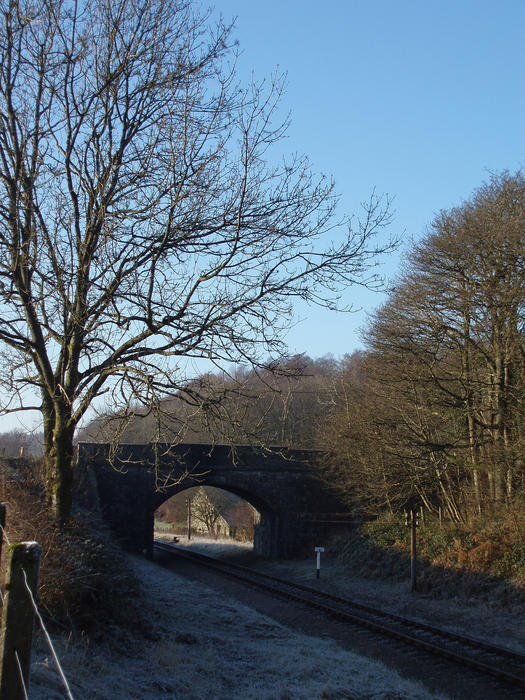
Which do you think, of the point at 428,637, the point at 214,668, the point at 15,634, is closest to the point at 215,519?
the point at 428,637

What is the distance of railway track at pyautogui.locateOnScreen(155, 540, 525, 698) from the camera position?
28.7 feet

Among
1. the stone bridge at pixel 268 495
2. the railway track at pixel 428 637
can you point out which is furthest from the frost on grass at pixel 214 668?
the stone bridge at pixel 268 495

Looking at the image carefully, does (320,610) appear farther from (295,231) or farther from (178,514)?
(178,514)

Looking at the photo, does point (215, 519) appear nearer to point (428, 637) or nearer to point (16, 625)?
point (428, 637)

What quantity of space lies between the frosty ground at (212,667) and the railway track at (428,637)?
4.68ft

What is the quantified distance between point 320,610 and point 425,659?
4.33m

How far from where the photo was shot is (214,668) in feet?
24.6

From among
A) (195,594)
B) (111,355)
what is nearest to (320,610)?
(195,594)

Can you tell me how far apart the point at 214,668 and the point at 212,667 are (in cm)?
3

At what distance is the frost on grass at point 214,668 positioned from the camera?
5.72m

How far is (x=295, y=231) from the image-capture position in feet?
25.3

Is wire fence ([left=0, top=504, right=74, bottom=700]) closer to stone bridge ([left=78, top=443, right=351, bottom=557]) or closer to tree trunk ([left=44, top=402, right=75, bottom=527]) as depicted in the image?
A: tree trunk ([left=44, top=402, right=75, bottom=527])

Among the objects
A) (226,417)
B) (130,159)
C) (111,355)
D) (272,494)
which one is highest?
(130,159)

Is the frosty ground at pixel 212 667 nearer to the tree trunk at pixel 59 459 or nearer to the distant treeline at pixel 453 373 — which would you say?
the tree trunk at pixel 59 459
